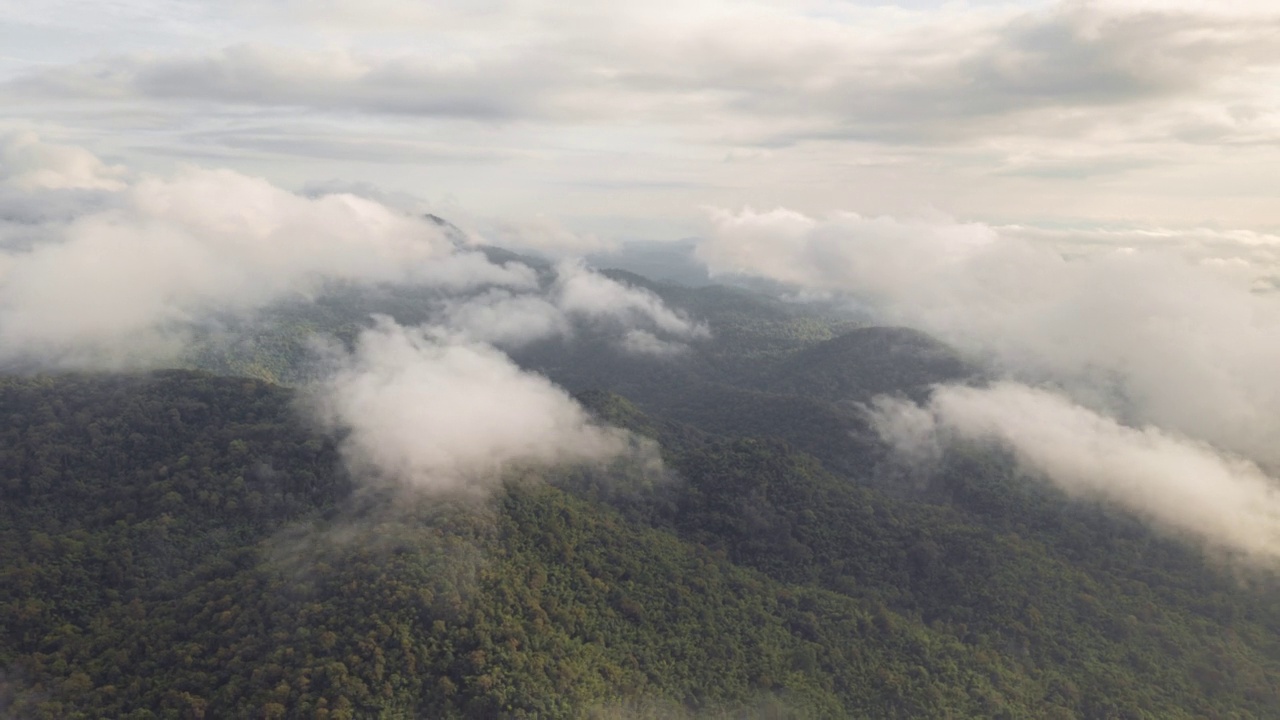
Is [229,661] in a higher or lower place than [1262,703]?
higher

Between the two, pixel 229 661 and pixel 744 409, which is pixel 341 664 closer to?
pixel 229 661

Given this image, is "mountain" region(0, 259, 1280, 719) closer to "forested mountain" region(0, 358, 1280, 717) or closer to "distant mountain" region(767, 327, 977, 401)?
"forested mountain" region(0, 358, 1280, 717)

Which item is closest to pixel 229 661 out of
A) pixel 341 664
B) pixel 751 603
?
pixel 341 664

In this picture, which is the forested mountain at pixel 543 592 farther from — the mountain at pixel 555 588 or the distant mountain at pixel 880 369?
the distant mountain at pixel 880 369

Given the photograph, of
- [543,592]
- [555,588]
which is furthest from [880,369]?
[543,592]

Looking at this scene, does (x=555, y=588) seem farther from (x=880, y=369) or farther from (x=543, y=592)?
(x=880, y=369)

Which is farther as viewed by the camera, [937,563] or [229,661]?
[937,563]

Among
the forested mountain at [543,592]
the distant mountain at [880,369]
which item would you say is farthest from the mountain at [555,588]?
the distant mountain at [880,369]

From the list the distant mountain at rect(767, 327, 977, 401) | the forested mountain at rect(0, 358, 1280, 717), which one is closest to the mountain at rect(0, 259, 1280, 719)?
the forested mountain at rect(0, 358, 1280, 717)
